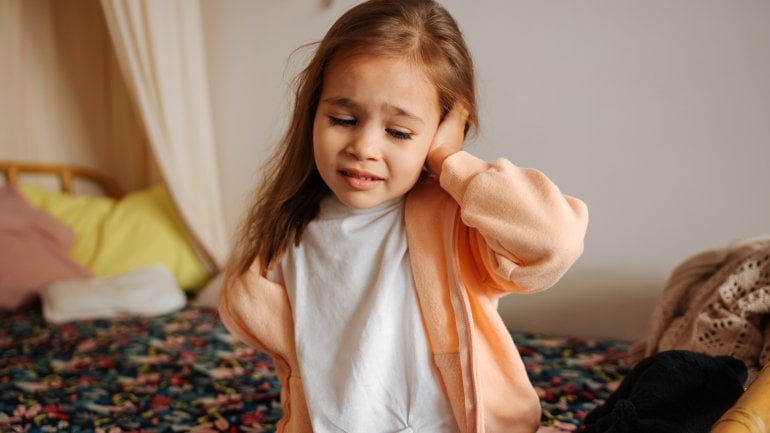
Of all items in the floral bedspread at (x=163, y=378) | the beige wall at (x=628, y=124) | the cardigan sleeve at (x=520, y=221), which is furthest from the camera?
the beige wall at (x=628, y=124)

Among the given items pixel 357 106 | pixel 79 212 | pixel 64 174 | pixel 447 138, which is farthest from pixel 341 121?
pixel 64 174

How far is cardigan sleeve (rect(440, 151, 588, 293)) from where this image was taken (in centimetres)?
85

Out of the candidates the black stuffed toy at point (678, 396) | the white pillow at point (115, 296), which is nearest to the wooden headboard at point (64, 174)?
the white pillow at point (115, 296)

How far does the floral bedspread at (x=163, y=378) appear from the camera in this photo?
1.43 meters

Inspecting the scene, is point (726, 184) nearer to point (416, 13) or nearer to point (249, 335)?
point (416, 13)

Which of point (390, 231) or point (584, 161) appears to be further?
point (584, 161)

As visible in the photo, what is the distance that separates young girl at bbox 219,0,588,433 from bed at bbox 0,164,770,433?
45 cm

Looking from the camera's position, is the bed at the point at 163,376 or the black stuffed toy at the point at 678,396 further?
the bed at the point at 163,376

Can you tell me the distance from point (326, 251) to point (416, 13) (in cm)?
36

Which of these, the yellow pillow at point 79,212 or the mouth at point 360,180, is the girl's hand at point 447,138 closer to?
the mouth at point 360,180

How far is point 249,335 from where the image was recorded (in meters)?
1.09

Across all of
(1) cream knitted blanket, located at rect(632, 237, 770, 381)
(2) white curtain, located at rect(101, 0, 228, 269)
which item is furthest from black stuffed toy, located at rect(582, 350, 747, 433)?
(2) white curtain, located at rect(101, 0, 228, 269)

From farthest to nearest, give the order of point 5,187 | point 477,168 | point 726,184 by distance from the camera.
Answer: point 5,187 → point 726,184 → point 477,168

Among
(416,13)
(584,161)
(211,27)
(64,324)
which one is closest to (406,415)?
(416,13)
